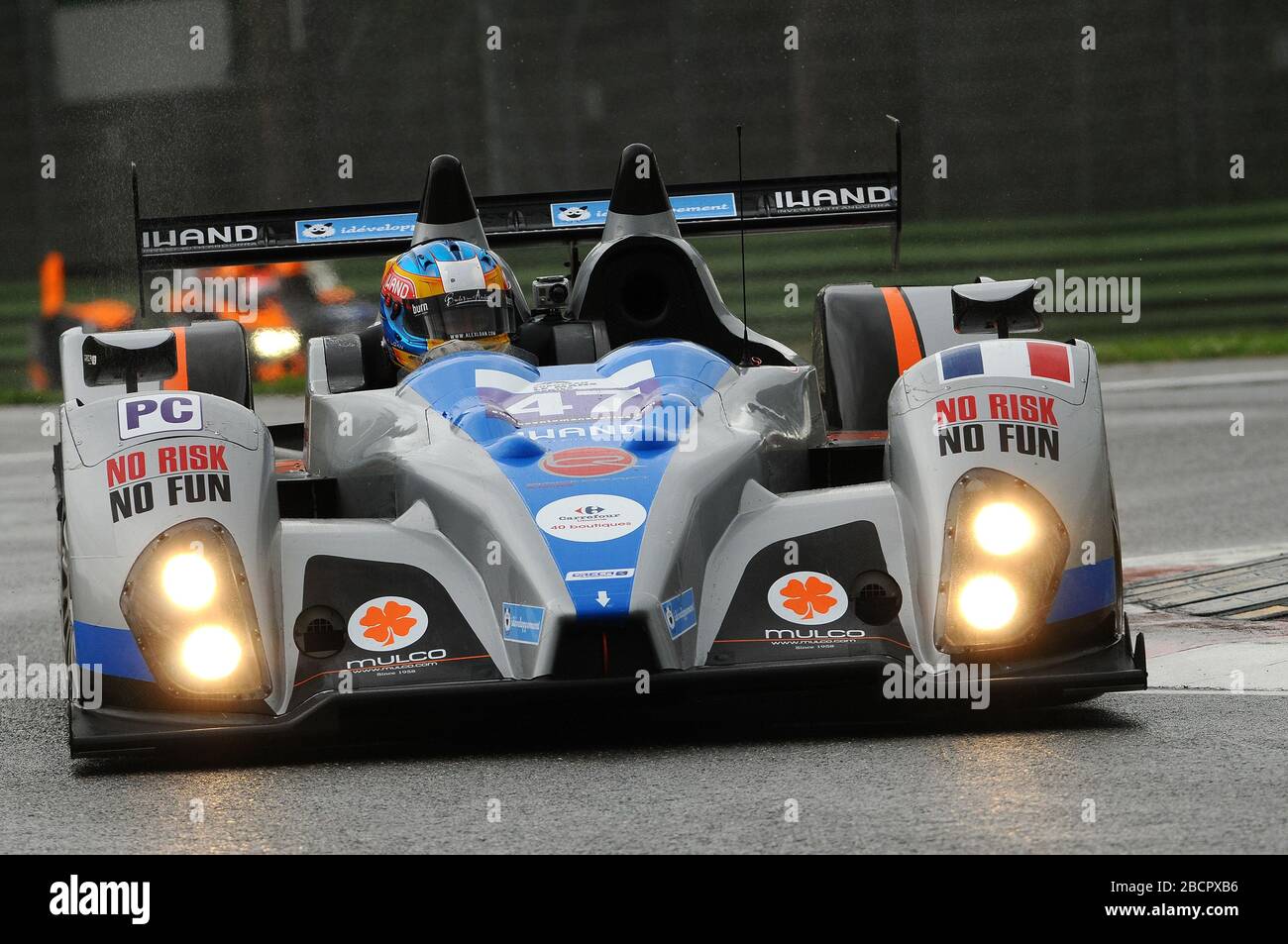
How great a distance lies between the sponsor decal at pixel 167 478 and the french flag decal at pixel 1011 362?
2016mm

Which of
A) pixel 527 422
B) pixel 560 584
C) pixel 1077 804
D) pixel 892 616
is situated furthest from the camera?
pixel 527 422

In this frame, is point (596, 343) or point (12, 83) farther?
point (12, 83)

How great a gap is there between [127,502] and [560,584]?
1.18 metres

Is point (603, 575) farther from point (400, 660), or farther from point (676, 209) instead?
point (676, 209)

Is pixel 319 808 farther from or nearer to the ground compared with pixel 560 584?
nearer to the ground

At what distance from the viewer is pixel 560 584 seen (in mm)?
5086

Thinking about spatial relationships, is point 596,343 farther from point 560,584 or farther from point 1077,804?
point 1077,804

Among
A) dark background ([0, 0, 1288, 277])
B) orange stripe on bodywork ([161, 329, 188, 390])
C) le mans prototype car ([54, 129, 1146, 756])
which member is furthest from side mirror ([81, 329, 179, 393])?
dark background ([0, 0, 1288, 277])

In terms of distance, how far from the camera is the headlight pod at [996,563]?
5.29 metres

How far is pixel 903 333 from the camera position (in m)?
7.52

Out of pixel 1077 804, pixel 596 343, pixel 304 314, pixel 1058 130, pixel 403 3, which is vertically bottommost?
pixel 1077 804

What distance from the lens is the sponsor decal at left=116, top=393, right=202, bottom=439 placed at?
5.48 m

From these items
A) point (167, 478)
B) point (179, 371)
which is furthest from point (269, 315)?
point (167, 478)

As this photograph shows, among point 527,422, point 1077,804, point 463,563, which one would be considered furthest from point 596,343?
point 1077,804
